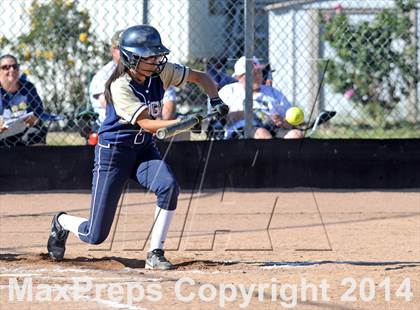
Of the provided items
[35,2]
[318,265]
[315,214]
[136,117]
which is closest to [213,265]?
[318,265]

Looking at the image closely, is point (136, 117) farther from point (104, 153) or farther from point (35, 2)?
point (35, 2)

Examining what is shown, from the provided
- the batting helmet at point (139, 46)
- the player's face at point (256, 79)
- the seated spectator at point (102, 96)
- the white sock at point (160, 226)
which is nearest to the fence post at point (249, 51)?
the player's face at point (256, 79)

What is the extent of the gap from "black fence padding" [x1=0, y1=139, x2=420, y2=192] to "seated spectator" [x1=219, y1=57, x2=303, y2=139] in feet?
0.95

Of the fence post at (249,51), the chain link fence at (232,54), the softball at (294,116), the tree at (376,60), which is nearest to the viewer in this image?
the fence post at (249,51)

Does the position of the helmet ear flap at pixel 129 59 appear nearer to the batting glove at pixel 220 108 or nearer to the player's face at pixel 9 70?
the batting glove at pixel 220 108

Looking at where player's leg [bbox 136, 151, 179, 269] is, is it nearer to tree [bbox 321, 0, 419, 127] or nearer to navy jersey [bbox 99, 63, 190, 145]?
navy jersey [bbox 99, 63, 190, 145]

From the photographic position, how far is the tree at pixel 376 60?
1284 cm

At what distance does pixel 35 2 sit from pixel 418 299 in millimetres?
7624

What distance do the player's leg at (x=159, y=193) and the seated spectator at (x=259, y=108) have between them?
4.29m

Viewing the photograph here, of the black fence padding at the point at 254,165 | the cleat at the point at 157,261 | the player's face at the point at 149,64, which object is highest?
the player's face at the point at 149,64

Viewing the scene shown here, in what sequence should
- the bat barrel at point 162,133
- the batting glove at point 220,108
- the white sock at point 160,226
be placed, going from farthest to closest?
the white sock at point 160,226 → the batting glove at point 220,108 → the bat barrel at point 162,133

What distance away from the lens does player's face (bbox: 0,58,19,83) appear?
36.0 ft

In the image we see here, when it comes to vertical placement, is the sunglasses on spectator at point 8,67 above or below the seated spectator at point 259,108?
above

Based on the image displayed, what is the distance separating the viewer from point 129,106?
21.3 feet
